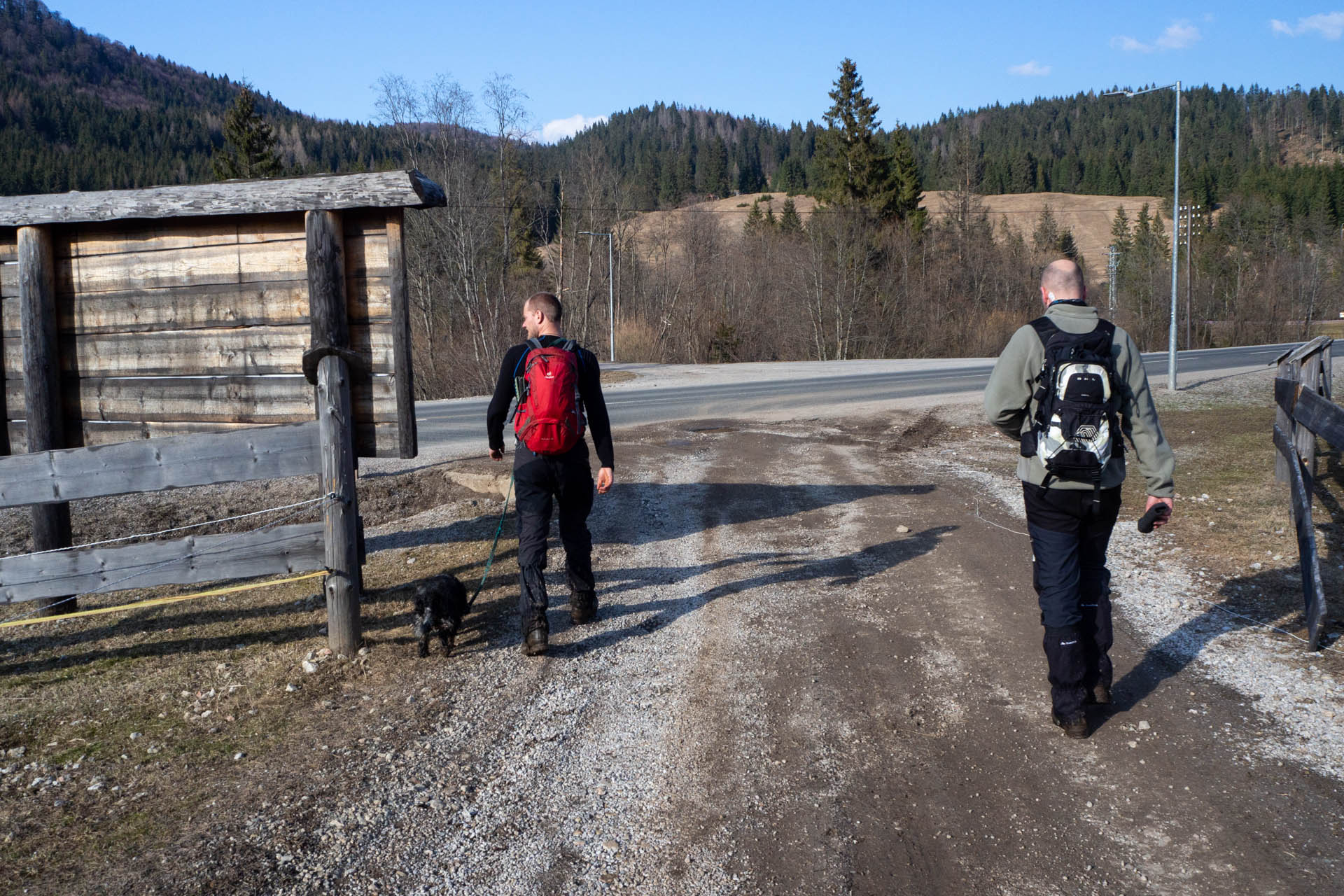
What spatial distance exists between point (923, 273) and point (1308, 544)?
49613mm

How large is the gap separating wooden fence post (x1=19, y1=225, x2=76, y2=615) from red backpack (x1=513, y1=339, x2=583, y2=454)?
3373 mm

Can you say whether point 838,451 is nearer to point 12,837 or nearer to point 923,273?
point 12,837

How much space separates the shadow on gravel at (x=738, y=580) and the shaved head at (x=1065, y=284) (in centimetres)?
274

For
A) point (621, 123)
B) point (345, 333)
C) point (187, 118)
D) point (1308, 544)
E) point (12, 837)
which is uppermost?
point (621, 123)

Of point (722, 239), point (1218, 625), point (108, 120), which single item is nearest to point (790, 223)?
point (722, 239)

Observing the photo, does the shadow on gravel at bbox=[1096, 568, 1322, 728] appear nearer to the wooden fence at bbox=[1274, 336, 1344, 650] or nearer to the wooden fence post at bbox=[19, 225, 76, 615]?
the wooden fence at bbox=[1274, 336, 1344, 650]

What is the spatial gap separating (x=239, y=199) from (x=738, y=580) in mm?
4059

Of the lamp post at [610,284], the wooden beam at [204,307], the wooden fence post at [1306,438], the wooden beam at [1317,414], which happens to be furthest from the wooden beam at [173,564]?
the lamp post at [610,284]

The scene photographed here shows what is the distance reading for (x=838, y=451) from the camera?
40.3ft

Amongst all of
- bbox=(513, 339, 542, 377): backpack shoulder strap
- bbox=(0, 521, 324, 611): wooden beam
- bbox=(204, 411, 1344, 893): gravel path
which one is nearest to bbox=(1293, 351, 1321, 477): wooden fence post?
bbox=(204, 411, 1344, 893): gravel path

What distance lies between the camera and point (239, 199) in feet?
17.9

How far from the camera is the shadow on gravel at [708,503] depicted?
317 inches

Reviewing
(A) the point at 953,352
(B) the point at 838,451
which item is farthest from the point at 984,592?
(A) the point at 953,352

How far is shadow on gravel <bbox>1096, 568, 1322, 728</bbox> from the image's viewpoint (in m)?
4.64
